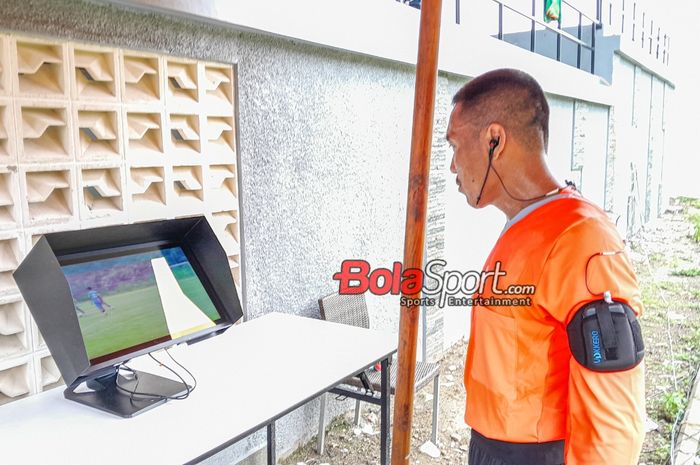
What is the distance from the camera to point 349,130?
372 cm

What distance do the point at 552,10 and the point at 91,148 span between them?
23.1 feet

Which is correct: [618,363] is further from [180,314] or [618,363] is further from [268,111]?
[268,111]

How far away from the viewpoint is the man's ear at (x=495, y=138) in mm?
1504

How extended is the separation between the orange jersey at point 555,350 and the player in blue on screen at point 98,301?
1.17 meters

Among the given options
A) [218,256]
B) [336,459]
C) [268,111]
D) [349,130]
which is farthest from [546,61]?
[218,256]

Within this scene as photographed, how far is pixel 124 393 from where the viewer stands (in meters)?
1.88

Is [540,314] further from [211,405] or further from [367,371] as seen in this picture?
[367,371]

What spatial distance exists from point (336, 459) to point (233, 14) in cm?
259

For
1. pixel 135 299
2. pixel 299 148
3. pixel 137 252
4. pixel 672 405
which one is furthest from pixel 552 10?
pixel 135 299

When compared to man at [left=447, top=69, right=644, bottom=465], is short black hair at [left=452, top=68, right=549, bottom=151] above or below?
above

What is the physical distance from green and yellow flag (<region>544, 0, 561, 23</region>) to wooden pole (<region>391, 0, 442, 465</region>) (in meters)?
6.99

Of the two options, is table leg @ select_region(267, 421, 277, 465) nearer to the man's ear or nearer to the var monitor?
the var monitor

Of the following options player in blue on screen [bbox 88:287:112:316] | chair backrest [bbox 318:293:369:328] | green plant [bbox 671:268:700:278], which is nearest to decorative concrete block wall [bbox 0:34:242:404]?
player in blue on screen [bbox 88:287:112:316]

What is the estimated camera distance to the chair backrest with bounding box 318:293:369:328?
332 centimetres
